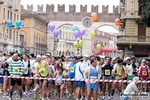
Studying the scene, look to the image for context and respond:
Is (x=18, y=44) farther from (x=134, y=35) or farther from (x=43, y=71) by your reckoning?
(x=43, y=71)

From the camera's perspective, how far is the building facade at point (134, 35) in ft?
138

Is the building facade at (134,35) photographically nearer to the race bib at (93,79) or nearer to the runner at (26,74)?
the runner at (26,74)

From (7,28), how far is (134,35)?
68.9 ft

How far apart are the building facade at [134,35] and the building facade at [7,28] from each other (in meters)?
17.1

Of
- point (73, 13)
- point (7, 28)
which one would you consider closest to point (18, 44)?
point (7, 28)

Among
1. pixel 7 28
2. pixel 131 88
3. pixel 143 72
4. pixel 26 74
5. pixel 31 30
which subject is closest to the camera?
pixel 131 88

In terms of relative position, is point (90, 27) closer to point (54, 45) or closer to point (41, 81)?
point (54, 45)

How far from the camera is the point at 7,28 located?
56.6 m

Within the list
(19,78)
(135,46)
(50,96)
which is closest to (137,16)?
(135,46)

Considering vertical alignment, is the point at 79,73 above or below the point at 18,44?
below

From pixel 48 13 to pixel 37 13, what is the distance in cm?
204

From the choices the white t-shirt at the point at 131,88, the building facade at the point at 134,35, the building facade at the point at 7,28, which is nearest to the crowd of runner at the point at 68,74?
the white t-shirt at the point at 131,88

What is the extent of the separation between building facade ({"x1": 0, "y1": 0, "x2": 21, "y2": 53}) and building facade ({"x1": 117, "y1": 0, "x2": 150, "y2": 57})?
17067 mm

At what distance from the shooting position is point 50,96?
706 inches
